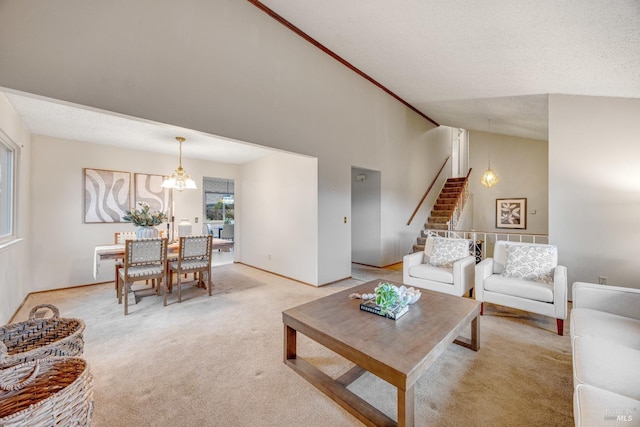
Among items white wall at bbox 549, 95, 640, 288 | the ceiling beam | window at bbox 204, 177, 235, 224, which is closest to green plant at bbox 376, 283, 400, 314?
white wall at bbox 549, 95, 640, 288

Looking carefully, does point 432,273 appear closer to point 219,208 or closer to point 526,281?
point 526,281

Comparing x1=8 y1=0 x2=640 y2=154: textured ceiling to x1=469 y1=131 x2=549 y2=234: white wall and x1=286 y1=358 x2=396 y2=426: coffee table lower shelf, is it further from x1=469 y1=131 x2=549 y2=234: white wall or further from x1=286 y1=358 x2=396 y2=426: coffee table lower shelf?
x1=286 y1=358 x2=396 y2=426: coffee table lower shelf

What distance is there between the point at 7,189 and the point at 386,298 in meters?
4.57

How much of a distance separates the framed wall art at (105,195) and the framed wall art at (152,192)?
14 centimetres

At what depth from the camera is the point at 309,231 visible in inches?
169

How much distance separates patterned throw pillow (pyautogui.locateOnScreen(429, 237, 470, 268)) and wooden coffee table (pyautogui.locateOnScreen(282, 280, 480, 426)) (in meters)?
1.30

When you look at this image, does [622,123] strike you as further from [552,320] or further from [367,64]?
[367,64]

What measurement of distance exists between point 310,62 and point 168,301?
160 inches

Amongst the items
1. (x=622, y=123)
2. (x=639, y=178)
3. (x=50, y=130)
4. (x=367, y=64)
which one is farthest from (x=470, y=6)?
(x=50, y=130)

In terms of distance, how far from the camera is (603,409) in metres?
1.01

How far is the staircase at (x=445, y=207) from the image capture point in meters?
6.53

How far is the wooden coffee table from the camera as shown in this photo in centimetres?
137

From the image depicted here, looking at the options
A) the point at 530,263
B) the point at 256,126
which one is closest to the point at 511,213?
the point at 530,263

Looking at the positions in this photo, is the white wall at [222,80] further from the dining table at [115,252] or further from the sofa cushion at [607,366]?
the sofa cushion at [607,366]
